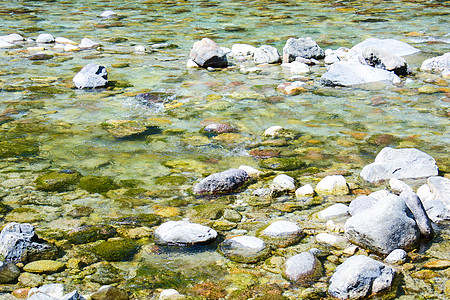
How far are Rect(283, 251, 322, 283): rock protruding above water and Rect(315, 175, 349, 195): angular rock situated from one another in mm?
775

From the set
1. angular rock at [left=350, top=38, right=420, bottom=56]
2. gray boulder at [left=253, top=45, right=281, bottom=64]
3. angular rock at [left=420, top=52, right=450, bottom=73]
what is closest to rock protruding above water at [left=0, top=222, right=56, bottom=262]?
gray boulder at [left=253, top=45, right=281, bottom=64]

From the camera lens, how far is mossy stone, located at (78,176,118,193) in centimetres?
304

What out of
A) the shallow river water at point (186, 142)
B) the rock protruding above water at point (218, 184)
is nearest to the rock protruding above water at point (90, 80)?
the shallow river water at point (186, 142)

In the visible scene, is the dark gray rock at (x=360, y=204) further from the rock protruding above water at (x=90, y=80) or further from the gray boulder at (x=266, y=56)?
the gray boulder at (x=266, y=56)

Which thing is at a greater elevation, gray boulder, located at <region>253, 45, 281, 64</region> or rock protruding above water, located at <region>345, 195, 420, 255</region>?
gray boulder, located at <region>253, 45, 281, 64</region>

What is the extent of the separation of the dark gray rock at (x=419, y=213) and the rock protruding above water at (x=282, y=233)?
1.77ft

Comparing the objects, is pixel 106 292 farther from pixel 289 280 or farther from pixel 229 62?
pixel 229 62

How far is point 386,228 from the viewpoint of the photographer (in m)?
2.22

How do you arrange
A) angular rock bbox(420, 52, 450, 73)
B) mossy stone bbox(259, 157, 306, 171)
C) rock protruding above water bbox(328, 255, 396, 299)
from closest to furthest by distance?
1. rock protruding above water bbox(328, 255, 396, 299)
2. mossy stone bbox(259, 157, 306, 171)
3. angular rock bbox(420, 52, 450, 73)

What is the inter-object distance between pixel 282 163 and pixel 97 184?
121 cm

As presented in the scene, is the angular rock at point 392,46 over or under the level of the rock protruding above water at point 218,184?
over

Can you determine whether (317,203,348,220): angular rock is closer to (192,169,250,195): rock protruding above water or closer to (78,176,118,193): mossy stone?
(192,169,250,195): rock protruding above water

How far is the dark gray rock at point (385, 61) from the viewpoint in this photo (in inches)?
209

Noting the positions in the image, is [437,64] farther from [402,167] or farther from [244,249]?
[244,249]
